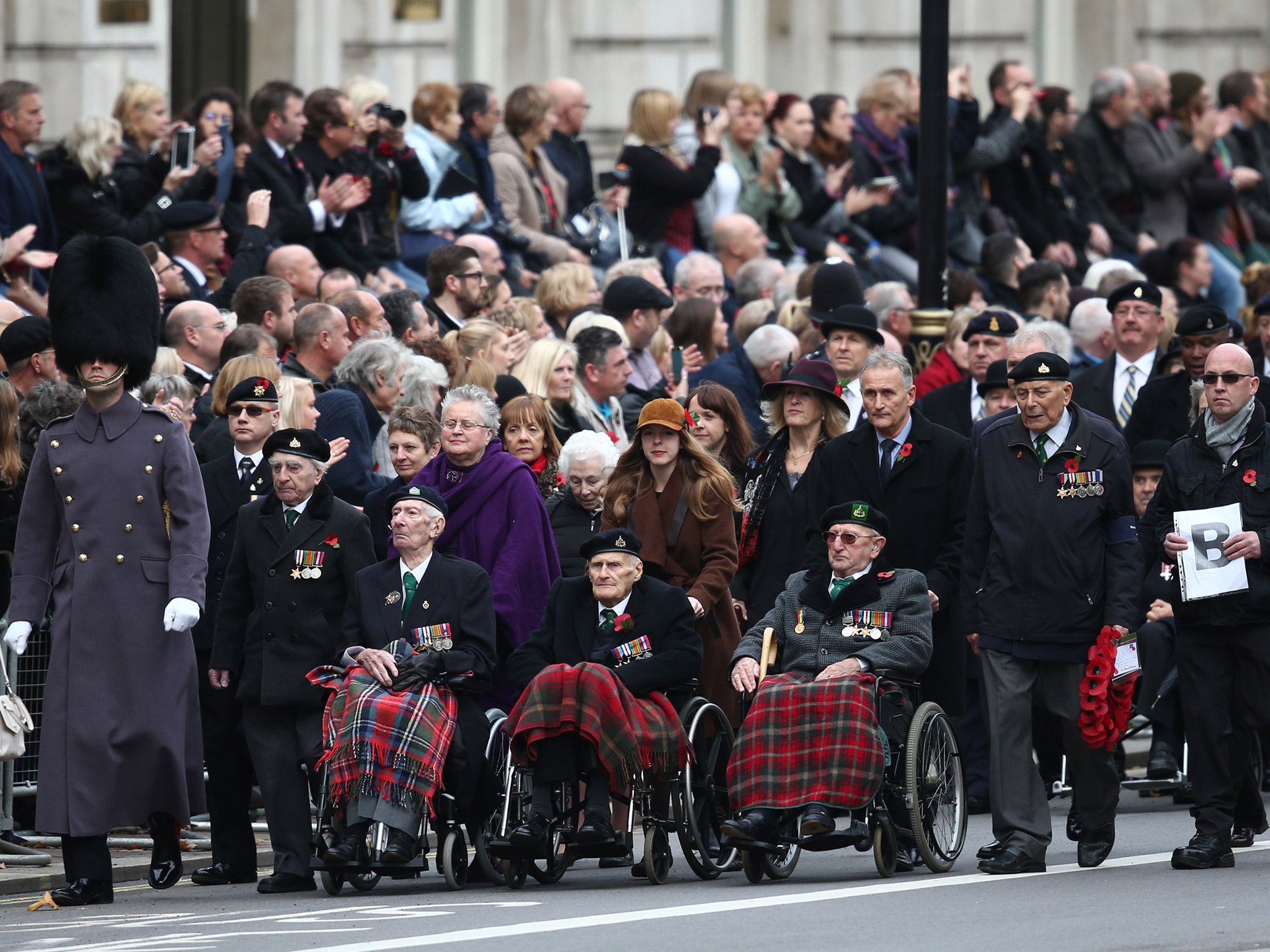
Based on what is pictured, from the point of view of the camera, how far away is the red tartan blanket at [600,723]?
11305 mm

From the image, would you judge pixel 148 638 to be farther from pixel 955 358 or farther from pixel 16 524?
pixel 955 358

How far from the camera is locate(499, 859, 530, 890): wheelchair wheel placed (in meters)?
11.4

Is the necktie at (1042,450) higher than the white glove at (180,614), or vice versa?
the necktie at (1042,450)

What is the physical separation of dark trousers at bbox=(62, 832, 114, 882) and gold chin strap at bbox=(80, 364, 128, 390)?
1.89 metres

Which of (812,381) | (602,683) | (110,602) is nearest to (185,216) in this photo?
(812,381)

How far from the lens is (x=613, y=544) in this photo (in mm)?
11898

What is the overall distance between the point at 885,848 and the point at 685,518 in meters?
2.03

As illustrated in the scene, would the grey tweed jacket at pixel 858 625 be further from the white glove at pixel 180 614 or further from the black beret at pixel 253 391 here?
the black beret at pixel 253 391

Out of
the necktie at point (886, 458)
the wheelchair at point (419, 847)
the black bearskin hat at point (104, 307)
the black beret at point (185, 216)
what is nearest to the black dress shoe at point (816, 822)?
the wheelchair at point (419, 847)

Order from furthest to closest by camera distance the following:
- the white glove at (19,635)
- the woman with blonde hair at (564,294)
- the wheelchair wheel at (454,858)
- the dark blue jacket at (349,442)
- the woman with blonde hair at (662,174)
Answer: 1. the woman with blonde hair at (662,174)
2. the woman with blonde hair at (564,294)
3. the dark blue jacket at (349,442)
4. the wheelchair wheel at (454,858)
5. the white glove at (19,635)

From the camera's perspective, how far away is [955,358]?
53.0ft

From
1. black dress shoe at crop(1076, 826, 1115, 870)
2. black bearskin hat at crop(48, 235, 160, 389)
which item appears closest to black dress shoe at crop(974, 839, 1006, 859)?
black dress shoe at crop(1076, 826, 1115, 870)

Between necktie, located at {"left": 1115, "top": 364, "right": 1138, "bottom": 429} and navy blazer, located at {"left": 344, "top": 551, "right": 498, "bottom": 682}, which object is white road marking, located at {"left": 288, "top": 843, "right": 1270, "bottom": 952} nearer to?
navy blazer, located at {"left": 344, "top": 551, "right": 498, "bottom": 682}

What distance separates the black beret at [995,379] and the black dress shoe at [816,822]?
13.0 ft
